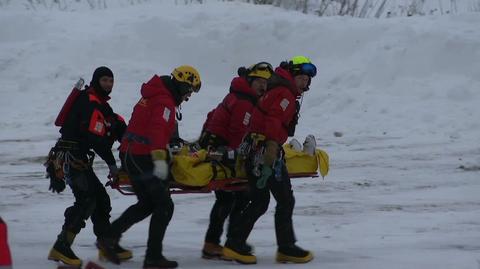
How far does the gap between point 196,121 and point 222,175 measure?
10.8 metres

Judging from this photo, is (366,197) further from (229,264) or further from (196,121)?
(196,121)

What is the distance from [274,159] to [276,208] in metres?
0.56

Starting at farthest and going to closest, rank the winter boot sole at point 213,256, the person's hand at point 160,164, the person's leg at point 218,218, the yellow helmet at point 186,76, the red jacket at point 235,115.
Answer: the person's leg at point 218,218 → the winter boot sole at point 213,256 → the red jacket at point 235,115 → the yellow helmet at point 186,76 → the person's hand at point 160,164

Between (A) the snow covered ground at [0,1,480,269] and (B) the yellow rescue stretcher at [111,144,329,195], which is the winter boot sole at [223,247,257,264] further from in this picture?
(B) the yellow rescue stretcher at [111,144,329,195]

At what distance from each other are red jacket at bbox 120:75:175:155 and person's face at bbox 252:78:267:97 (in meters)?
0.91

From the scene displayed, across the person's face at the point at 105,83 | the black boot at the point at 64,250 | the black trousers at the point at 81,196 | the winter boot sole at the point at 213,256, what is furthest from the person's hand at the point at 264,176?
the black boot at the point at 64,250

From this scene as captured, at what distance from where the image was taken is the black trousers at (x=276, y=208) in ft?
27.0

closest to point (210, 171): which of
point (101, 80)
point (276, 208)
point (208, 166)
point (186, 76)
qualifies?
point (208, 166)

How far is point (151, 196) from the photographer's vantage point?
26.2 feet

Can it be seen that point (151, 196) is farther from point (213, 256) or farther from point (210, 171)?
point (213, 256)

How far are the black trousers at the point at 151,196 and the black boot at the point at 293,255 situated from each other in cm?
109

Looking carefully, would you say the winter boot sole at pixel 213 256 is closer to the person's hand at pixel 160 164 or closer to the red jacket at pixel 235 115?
the red jacket at pixel 235 115

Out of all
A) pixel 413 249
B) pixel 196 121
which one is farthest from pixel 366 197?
pixel 196 121

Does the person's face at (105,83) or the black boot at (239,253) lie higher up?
the person's face at (105,83)
